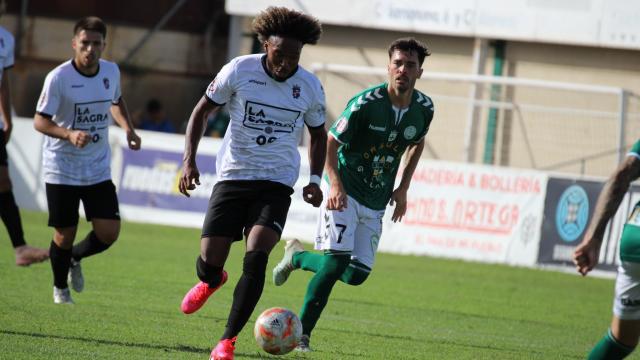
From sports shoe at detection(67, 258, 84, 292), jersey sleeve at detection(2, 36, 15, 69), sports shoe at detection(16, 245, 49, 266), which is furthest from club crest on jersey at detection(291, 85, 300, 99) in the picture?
jersey sleeve at detection(2, 36, 15, 69)

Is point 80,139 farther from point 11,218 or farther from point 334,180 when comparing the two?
point 11,218

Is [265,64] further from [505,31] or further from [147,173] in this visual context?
[505,31]

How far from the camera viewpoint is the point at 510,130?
22.8 metres

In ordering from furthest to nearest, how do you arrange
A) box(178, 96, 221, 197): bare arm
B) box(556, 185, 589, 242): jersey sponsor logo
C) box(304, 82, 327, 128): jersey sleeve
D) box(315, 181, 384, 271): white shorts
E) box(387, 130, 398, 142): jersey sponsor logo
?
1. box(556, 185, 589, 242): jersey sponsor logo
2. box(387, 130, 398, 142): jersey sponsor logo
3. box(315, 181, 384, 271): white shorts
4. box(304, 82, 327, 128): jersey sleeve
5. box(178, 96, 221, 197): bare arm

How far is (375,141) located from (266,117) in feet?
4.00

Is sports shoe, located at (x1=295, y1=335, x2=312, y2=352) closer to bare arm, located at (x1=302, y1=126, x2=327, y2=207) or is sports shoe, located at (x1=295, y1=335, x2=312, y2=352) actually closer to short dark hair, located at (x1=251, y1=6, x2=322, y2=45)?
bare arm, located at (x1=302, y1=126, x2=327, y2=207)

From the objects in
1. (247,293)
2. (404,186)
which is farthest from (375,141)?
(247,293)

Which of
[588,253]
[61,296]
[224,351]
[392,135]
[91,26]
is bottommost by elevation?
[61,296]

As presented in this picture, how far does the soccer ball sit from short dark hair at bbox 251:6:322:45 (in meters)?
1.83

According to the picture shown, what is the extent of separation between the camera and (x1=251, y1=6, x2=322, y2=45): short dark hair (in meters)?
7.53

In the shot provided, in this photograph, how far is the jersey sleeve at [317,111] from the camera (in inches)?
311

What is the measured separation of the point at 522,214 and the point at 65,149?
9823mm

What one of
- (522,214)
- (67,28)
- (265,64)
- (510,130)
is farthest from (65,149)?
(67,28)

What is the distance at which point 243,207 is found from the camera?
7781mm
